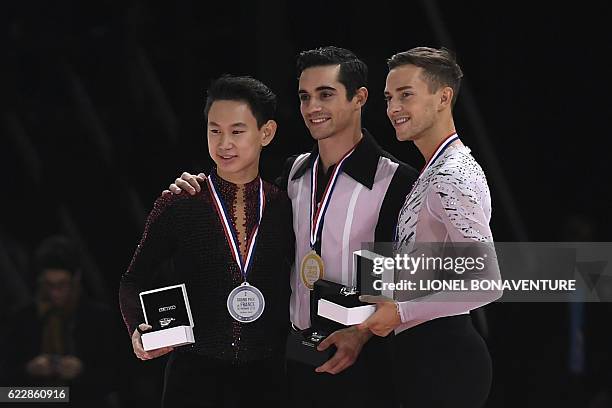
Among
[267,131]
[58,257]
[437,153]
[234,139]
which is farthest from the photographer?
[58,257]

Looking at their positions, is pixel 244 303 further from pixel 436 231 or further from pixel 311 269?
pixel 436 231

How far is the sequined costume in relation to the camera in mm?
2957

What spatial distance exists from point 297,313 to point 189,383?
413 mm

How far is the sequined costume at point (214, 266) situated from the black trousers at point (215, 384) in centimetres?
3

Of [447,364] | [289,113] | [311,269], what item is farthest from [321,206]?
[289,113]

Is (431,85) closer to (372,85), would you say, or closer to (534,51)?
(372,85)

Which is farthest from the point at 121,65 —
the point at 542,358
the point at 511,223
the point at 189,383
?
the point at 189,383

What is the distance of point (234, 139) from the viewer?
2977mm

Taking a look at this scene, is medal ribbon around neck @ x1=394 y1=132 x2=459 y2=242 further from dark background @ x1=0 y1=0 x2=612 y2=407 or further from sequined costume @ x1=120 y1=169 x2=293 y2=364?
dark background @ x1=0 y1=0 x2=612 y2=407

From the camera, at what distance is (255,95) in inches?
120

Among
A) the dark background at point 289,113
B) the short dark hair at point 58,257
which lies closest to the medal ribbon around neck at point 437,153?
the dark background at point 289,113

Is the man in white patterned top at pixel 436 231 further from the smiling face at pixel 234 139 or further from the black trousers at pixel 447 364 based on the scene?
the smiling face at pixel 234 139

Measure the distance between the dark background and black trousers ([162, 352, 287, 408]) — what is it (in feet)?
4.76

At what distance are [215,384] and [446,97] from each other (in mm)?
1105
